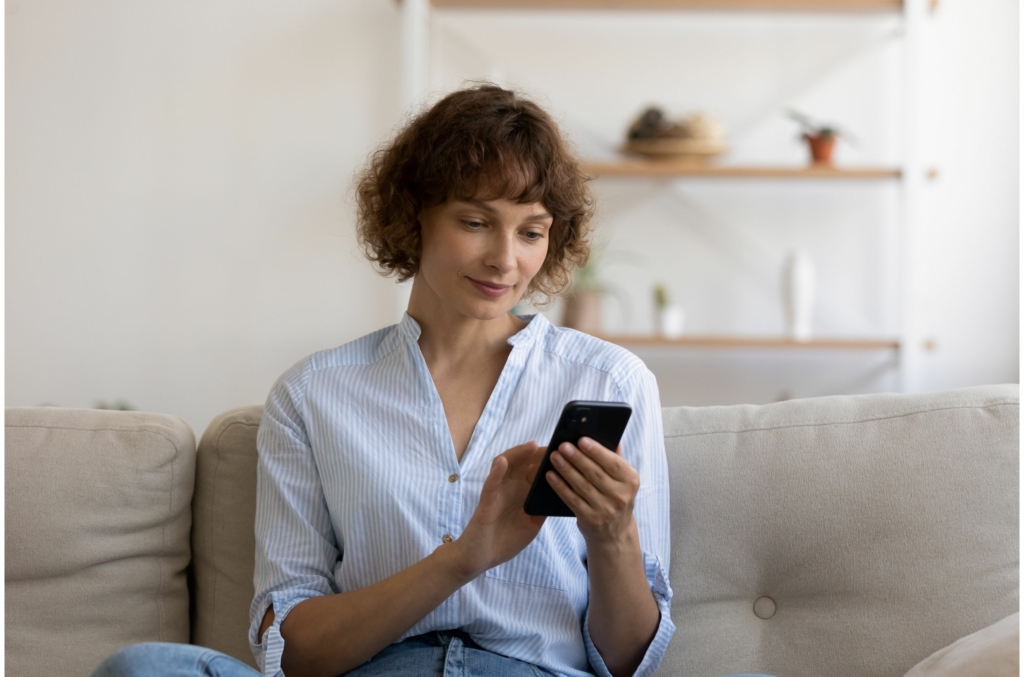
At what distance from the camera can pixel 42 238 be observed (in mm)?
3021

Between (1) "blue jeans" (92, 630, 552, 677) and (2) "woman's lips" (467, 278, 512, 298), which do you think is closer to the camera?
(1) "blue jeans" (92, 630, 552, 677)

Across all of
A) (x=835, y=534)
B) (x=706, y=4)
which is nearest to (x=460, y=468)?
(x=835, y=534)

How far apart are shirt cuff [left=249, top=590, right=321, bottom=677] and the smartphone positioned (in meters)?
0.32

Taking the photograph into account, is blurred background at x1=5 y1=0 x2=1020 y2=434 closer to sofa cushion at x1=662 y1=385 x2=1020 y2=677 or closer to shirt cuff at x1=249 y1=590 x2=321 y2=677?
sofa cushion at x1=662 y1=385 x2=1020 y2=677

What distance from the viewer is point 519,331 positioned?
1.30 metres

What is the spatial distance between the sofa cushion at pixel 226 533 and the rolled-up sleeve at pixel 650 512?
18.9 inches

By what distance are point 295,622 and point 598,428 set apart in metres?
0.43

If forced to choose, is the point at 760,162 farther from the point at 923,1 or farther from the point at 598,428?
the point at 598,428

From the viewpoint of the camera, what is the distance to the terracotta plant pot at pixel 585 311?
9.17 ft

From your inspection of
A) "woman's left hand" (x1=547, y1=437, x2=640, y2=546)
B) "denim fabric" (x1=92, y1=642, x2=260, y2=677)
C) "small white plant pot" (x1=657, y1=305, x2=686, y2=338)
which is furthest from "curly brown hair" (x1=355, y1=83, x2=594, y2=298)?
"small white plant pot" (x1=657, y1=305, x2=686, y2=338)

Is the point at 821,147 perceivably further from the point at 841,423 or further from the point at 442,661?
the point at 442,661

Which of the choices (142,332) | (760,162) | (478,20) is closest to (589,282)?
(760,162)

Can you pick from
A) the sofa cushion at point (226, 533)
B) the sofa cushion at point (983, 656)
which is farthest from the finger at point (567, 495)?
the sofa cushion at point (226, 533)

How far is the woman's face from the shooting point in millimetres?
1168
